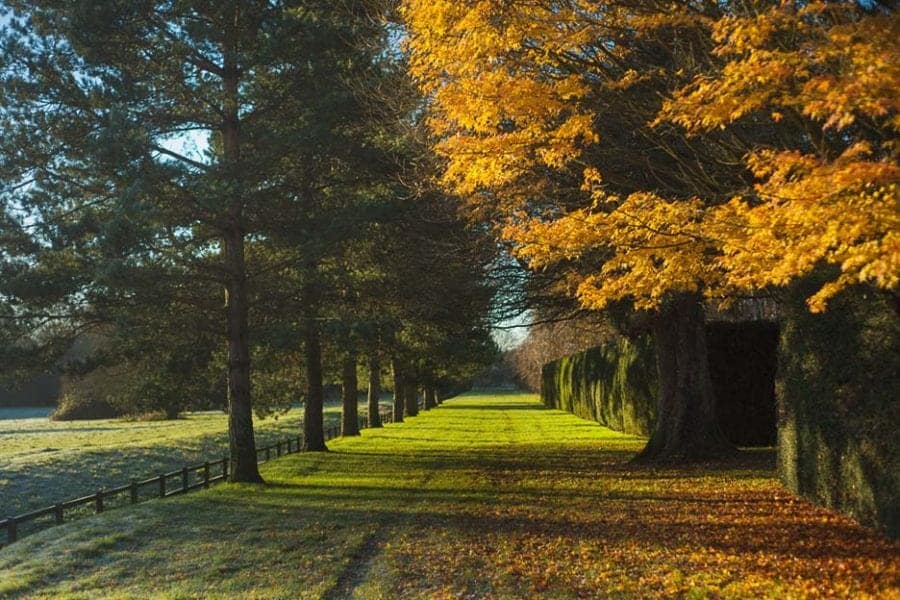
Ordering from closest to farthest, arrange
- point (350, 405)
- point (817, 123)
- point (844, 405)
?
point (817, 123)
point (844, 405)
point (350, 405)

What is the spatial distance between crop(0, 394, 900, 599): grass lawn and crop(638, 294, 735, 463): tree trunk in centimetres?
98

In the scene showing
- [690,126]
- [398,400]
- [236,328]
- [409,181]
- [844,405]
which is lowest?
[398,400]

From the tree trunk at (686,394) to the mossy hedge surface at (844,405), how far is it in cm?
362

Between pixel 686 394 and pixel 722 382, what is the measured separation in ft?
12.4

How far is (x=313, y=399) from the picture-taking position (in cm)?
2114

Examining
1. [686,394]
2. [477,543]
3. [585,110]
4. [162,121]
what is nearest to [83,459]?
[162,121]

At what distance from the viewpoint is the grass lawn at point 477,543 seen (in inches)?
276

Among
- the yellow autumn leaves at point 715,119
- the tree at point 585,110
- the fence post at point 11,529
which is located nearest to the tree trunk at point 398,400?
the fence post at point 11,529

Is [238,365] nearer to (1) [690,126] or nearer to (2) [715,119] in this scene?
(1) [690,126]

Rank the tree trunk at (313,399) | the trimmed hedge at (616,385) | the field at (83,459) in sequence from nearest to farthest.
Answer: the field at (83,459) → the tree trunk at (313,399) → the trimmed hedge at (616,385)

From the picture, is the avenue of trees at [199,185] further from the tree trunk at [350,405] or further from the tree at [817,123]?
the tree trunk at [350,405]

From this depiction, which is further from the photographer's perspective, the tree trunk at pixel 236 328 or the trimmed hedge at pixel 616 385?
the trimmed hedge at pixel 616 385

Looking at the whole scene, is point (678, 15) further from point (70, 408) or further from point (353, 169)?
point (70, 408)

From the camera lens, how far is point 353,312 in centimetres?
1675
